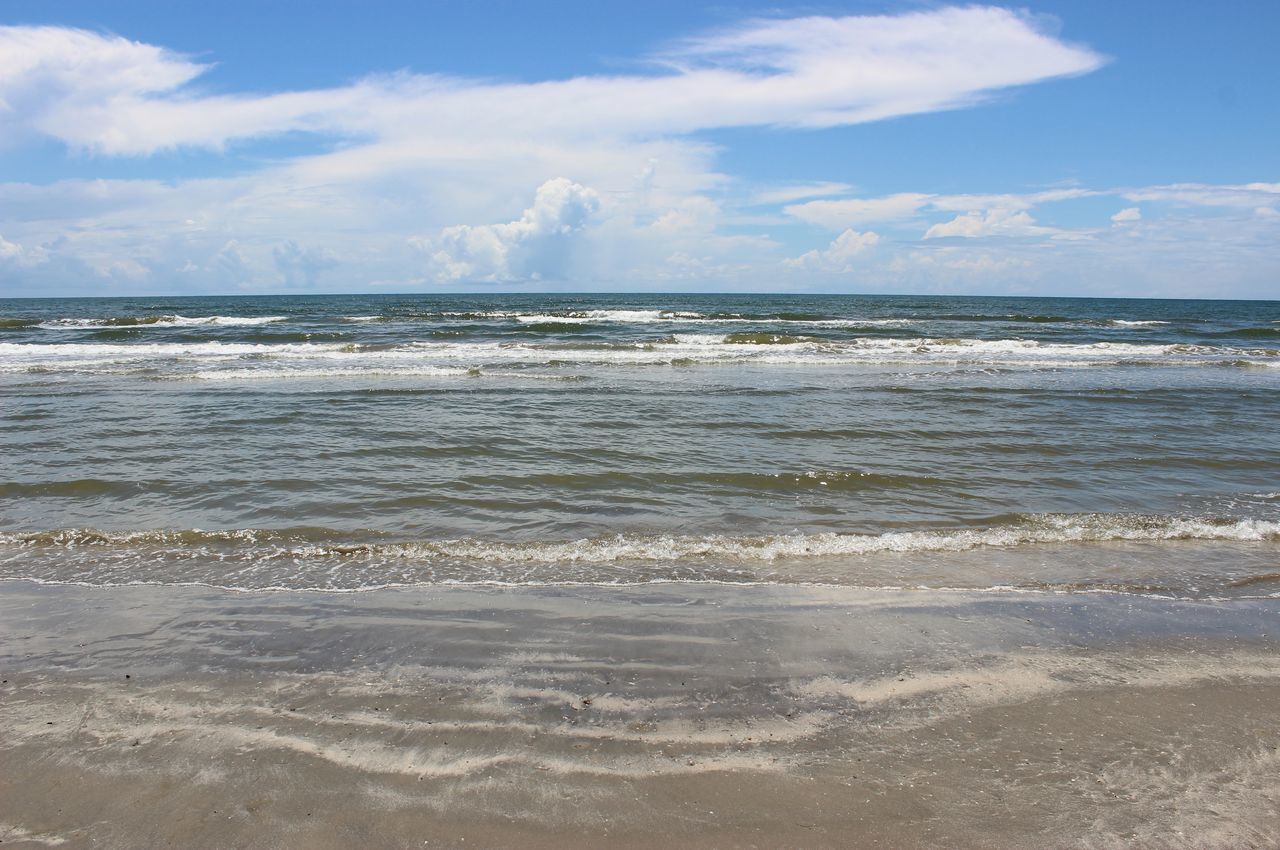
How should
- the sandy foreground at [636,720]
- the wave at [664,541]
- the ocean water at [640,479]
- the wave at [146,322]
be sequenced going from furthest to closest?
the wave at [146,322], the wave at [664,541], the ocean water at [640,479], the sandy foreground at [636,720]

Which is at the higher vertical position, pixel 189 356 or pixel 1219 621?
pixel 189 356

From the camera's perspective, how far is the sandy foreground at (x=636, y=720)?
10.0ft

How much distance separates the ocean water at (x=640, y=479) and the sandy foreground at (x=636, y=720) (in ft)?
2.37

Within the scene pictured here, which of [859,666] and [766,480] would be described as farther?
[766,480]

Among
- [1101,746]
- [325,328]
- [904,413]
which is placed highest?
[325,328]

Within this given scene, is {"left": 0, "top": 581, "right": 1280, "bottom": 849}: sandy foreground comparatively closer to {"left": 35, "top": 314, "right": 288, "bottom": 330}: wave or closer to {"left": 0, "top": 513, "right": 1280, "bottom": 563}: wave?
{"left": 0, "top": 513, "right": 1280, "bottom": 563}: wave

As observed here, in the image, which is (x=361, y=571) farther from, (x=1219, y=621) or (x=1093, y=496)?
(x=1093, y=496)

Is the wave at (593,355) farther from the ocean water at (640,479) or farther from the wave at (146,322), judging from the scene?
the wave at (146,322)

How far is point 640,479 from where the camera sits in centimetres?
895

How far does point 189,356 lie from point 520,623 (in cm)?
2520

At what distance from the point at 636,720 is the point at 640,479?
5223 millimetres

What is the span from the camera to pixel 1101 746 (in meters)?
3.59

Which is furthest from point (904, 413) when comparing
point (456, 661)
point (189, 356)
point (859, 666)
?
point (189, 356)

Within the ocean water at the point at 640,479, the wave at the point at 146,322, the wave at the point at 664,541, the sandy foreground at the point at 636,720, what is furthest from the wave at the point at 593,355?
the sandy foreground at the point at 636,720
